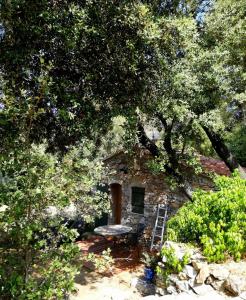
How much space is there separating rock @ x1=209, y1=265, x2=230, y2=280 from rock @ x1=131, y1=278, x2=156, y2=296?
144 inches

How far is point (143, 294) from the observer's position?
349 inches

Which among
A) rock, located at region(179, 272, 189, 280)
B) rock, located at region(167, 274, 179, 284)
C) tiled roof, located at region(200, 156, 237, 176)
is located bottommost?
rock, located at region(167, 274, 179, 284)

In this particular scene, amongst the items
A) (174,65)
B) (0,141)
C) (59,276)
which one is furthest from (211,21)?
(59,276)

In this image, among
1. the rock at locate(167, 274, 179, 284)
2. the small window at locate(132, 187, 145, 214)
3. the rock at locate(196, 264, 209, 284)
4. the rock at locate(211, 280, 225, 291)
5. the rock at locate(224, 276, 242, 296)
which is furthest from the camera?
the small window at locate(132, 187, 145, 214)

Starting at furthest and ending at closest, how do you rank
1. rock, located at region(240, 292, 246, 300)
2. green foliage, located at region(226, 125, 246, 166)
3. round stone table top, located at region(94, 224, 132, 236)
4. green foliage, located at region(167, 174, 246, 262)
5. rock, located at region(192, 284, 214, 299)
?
green foliage, located at region(226, 125, 246, 166)
round stone table top, located at region(94, 224, 132, 236)
green foliage, located at region(167, 174, 246, 262)
rock, located at region(192, 284, 214, 299)
rock, located at region(240, 292, 246, 300)

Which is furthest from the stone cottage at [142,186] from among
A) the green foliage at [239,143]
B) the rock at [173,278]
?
the rock at [173,278]

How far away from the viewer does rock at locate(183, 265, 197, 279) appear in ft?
19.7

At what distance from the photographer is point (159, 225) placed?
1312 centimetres

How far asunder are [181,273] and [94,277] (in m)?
5.31

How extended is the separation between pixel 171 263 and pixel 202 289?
76 centimetres

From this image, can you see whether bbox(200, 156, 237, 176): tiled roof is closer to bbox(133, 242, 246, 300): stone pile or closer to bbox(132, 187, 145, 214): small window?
bbox(132, 187, 145, 214): small window

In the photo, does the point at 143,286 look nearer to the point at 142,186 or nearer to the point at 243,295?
the point at 243,295

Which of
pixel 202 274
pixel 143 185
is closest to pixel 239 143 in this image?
pixel 143 185

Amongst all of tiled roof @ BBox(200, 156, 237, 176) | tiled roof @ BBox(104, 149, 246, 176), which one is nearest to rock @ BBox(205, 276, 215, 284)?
tiled roof @ BBox(104, 149, 246, 176)
